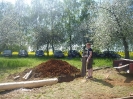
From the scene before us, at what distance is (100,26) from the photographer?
28594mm

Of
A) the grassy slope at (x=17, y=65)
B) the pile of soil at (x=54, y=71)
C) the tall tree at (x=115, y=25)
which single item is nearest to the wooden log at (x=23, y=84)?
the pile of soil at (x=54, y=71)

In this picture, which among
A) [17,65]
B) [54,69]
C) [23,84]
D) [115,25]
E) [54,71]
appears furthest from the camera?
[115,25]

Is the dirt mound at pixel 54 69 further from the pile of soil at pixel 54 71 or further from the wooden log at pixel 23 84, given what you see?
the wooden log at pixel 23 84

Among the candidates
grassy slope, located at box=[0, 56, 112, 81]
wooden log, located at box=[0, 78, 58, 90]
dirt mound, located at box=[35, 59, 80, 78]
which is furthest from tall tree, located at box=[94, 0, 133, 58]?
wooden log, located at box=[0, 78, 58, 90]

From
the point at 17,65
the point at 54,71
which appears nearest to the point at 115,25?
the point at 17,65

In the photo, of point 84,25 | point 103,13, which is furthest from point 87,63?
point 84,25

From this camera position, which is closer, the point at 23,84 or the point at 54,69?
the point at 23,84

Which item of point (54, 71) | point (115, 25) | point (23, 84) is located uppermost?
point (115, 25)

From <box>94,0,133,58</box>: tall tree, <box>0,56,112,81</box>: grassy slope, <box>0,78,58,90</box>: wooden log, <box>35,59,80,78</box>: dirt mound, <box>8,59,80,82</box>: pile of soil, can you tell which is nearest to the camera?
<box>0,78,58,90</box>: wooden log

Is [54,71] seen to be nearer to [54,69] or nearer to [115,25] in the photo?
[54,69]

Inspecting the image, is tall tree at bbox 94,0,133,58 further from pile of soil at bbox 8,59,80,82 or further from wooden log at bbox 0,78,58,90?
wooden log at bbox 0,78,58,90

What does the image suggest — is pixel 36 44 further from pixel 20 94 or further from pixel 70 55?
pixel 20 94

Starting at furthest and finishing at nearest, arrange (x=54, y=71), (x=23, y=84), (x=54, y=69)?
(x=54, y=69) < (x=54, y=71) < (x=23, y=84)

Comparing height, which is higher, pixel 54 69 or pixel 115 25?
pixel 115 25
